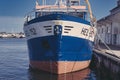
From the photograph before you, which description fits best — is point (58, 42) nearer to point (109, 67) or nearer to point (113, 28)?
point (109, 67)

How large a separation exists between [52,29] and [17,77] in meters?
4.86

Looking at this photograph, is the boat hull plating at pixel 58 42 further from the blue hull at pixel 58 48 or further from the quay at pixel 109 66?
the quay at pixel 109 66

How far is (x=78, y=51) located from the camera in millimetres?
24109

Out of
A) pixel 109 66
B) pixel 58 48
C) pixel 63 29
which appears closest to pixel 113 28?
pixel 109 66

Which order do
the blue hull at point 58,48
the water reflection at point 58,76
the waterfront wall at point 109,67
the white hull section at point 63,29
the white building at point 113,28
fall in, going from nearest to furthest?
the waterfront wall at point 109,67 → the white hull section at point 63,29 → the blue hull at point 58,48 → the water reflection at point 58,76 → the white building at point 113,28

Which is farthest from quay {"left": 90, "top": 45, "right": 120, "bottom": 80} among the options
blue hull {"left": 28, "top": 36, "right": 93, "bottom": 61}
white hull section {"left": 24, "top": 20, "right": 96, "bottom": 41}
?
white hull section {"left": 24, "top": 20, "right": 96, "bottom": 41}

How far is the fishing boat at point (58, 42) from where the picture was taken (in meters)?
22.5

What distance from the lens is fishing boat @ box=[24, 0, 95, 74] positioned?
22531mm

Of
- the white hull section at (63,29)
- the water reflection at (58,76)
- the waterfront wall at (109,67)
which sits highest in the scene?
the white hull section at (63,29)

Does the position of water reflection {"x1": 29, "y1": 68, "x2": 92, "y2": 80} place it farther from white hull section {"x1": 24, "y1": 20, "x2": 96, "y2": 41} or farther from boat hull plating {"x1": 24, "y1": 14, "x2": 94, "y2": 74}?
white hull section {"x1": 24, "y1": 20, "x2": 96, "y2": 41}

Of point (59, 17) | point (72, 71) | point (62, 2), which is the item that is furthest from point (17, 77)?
point (62, 2)

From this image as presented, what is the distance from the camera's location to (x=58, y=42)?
22.5m

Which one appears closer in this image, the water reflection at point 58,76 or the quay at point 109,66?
the quay at point 109,66

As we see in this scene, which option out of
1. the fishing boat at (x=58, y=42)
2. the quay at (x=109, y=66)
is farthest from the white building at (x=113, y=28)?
the fishing boat at (x=58, y=42)
